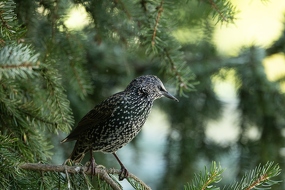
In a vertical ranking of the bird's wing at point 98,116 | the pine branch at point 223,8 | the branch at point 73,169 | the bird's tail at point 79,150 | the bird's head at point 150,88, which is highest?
the pine branch at point 223,8

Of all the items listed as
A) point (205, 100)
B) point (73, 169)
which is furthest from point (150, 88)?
point (205, 100)

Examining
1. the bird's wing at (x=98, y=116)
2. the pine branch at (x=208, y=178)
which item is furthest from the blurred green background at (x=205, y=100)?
the pine branch at (x=208, y=178)

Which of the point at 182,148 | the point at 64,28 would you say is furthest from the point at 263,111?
the point at 64,28

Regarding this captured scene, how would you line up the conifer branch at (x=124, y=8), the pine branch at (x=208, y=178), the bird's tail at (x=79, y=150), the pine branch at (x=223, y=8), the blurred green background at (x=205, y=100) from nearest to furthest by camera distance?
the pine branch at (x=208, y=178) → the pine branch at (x=223, y=8) → the conifer branch at (x=124, y=8) → the bird's tail at (x=79, y=150) → the blurred green background at (x=205, y=100)

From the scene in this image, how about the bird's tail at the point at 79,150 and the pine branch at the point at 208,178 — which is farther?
the bird's tail at the point at 79,150

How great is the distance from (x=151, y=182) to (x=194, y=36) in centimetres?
163

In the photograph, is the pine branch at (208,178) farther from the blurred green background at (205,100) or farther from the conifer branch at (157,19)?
the blurred green background at (205,100)

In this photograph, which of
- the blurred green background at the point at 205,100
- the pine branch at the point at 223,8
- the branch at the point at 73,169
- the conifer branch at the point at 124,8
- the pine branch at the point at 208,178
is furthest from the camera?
the blurred green background at the point at 205,100

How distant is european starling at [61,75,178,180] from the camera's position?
12.0 feet

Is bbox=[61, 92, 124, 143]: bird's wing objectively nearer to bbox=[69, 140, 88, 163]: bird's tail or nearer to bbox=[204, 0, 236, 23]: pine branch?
bbox=[69, 140, 88, 163]: bird's tail

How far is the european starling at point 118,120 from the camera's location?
365 centimetres

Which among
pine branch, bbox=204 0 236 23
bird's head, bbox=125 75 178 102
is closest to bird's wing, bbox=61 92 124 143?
bird's head, bbox=125 75 178 102

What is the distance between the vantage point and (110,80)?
530 centimetres

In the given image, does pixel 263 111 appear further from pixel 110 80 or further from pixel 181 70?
pixel 181 70
